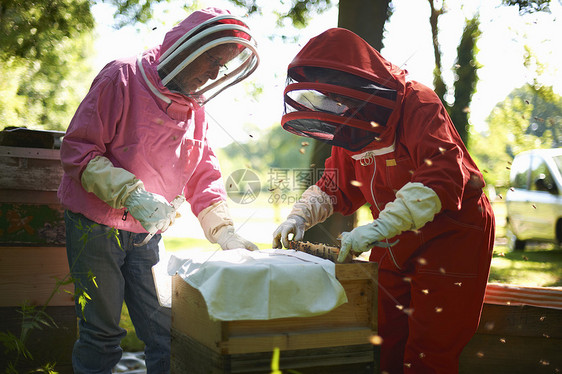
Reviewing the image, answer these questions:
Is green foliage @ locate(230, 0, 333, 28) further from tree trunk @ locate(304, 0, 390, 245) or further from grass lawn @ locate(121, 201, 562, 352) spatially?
grass lawn @ locate(121, 201, 562, 352)

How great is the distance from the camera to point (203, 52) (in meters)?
2.28

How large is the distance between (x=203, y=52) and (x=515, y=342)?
230 centimetres

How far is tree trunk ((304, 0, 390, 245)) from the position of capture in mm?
3742

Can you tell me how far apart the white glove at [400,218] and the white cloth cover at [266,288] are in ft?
0.75

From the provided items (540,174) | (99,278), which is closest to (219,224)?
(99,278)

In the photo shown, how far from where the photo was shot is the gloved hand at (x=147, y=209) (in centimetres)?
210

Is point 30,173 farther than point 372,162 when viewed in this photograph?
Yes

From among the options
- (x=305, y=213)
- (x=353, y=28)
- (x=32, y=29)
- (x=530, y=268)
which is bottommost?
(x=530, y=268)

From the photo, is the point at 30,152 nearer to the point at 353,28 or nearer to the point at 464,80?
the point at 353,28

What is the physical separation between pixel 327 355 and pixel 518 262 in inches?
278

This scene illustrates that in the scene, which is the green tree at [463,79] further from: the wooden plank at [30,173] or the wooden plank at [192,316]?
the wooden plank at [192,316]

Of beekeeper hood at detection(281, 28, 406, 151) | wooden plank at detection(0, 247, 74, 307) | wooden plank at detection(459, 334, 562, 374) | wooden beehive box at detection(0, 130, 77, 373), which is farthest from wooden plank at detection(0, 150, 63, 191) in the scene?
wooden plank at detection(459, 334, 562, 374)

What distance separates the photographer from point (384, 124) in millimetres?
2164

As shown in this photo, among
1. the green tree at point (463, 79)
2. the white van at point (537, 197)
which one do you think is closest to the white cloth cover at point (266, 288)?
the green tree at point (463, 79)
